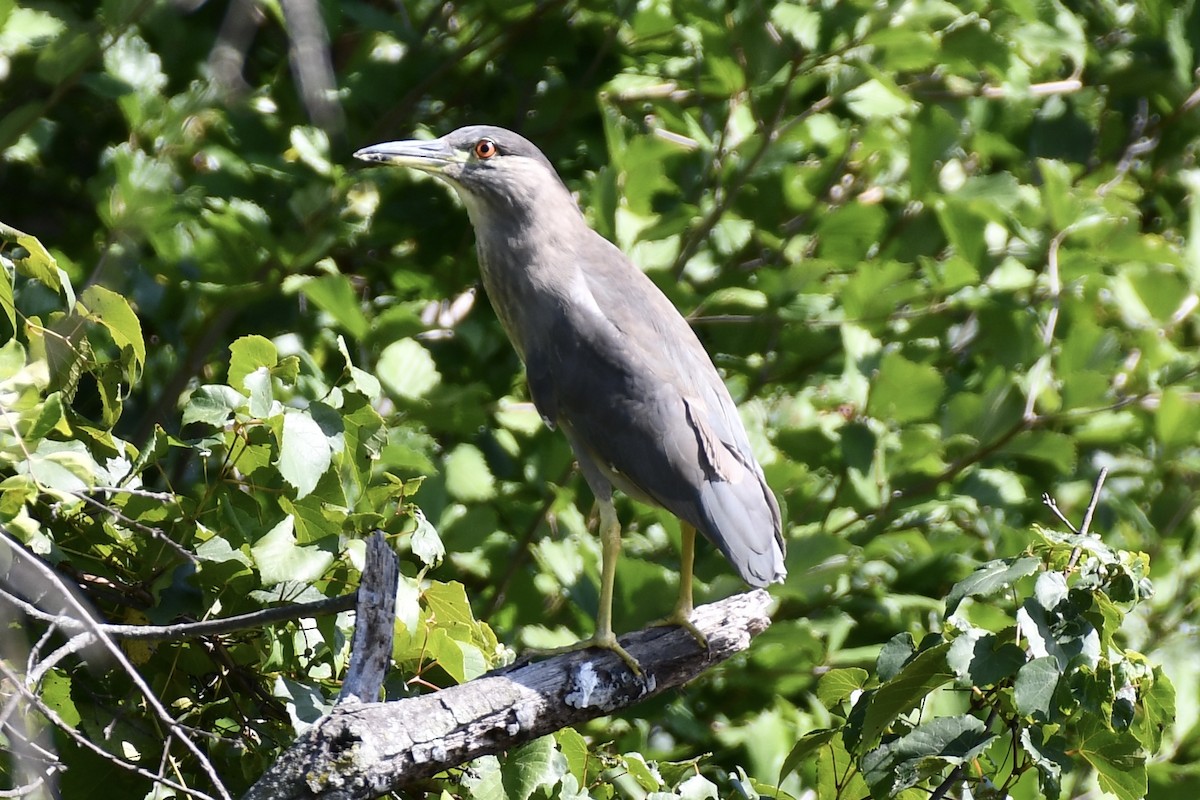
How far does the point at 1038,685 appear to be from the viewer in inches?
91.2

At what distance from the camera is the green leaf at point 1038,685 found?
7.57 feet

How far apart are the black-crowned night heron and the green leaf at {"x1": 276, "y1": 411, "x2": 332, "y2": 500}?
900 millimetres

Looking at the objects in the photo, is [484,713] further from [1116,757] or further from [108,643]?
[1116,757]

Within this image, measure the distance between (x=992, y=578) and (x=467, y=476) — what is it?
182cm

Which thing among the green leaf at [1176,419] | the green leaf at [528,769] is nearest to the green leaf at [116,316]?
the green leaf at [528,769]

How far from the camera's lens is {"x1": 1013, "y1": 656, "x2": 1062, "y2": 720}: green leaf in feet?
7.57

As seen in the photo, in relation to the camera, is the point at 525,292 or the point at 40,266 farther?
the point at 525,292

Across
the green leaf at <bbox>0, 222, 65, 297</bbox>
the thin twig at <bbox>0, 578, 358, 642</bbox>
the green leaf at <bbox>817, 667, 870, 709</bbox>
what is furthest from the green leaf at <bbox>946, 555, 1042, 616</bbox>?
the green leaf at <bbox>0, 222, 65, 297</bbox>

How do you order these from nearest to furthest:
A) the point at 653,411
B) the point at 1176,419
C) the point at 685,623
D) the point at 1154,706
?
the point at 1154,706, the point at 685,623, the point at 653,411, the point at 1176,419

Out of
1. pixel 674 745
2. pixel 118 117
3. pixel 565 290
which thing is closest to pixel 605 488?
pixel 565 290

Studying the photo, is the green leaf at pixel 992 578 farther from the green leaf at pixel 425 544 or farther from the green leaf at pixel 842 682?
the green leaf at pixel 425 544

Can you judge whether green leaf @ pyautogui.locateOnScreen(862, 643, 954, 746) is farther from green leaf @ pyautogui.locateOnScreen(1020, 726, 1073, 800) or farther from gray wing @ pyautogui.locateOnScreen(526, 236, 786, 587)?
gray wing @ pyautogui.locateOnScreen(526, 236, 786, 587)

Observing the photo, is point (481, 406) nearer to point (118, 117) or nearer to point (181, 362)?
point (181, 362)

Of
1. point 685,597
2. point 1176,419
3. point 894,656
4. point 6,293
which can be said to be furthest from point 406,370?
point 1176,419
